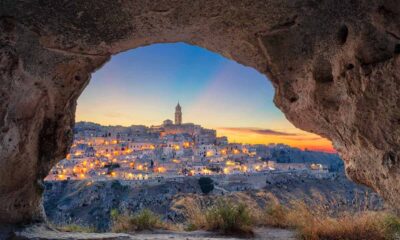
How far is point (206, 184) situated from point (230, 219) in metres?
54.9

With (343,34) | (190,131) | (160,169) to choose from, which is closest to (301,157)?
(190,131)

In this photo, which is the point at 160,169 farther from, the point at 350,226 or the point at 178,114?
the point at 350,226

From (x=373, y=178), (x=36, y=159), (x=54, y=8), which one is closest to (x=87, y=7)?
(x=54, y=8)

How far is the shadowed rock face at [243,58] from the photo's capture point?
293 centimetres

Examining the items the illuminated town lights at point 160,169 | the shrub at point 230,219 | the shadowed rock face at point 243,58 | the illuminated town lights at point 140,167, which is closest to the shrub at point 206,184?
the illuminated town lights at point 160,169

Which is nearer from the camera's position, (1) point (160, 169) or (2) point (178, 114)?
(1) point (160, 169)

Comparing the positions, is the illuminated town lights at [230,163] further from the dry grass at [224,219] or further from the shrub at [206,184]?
the dry grass at [224,219]

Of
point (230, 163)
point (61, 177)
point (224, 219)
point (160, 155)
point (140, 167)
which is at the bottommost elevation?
point (61, 177)

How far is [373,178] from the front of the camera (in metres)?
3.26

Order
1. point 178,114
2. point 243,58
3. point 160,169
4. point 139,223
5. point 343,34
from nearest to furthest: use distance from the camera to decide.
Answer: point 343,34 < point 243,58 < point 139,223 < point 160,169 < point 178,114

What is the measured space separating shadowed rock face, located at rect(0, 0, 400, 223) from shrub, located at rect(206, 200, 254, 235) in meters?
2.59

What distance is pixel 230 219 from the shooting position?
20.5ft

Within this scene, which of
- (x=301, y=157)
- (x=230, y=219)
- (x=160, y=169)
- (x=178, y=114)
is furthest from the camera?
(x=178, y=114)

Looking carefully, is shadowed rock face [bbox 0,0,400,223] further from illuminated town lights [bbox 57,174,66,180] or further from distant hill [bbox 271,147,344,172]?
distant hill [bbox 271,147,344,172]
